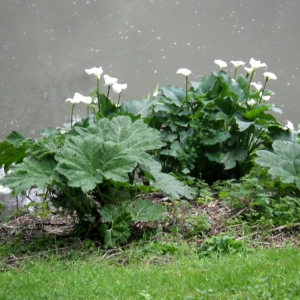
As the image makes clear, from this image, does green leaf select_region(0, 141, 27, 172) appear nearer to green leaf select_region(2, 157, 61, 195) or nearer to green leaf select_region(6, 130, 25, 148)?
→ green leaf select_region(6, 130, 25, 148)

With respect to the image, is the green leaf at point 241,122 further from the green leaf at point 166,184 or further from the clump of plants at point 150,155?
the green leaf at point 166,184

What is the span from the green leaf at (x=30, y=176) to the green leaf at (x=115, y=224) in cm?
45

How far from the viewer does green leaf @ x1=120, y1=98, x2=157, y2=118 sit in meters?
5.19

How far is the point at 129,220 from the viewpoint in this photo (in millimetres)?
3982

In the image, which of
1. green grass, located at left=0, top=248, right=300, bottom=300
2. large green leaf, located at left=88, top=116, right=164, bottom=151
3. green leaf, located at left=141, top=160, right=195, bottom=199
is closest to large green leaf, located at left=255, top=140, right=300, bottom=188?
green leaf, located at left=141, top=160, right=195, bottom=199

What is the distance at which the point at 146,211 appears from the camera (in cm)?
408

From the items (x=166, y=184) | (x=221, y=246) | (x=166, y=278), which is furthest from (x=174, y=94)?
(x=166, y=278)

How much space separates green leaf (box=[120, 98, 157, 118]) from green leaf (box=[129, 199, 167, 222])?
1.27 meters

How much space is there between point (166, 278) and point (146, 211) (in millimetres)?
1011

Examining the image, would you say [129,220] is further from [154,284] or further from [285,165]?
[285,165]

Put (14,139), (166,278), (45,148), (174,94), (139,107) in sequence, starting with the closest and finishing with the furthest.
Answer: (166,278), (45,148), (14,139), (139,107), (174,94)

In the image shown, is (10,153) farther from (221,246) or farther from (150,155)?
(221,246)

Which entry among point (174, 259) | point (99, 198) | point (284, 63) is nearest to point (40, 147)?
point (99, 198)

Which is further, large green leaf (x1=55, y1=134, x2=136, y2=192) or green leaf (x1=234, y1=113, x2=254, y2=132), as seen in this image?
green leaf (x1=234, y1=113, x2=254, y2=132)
